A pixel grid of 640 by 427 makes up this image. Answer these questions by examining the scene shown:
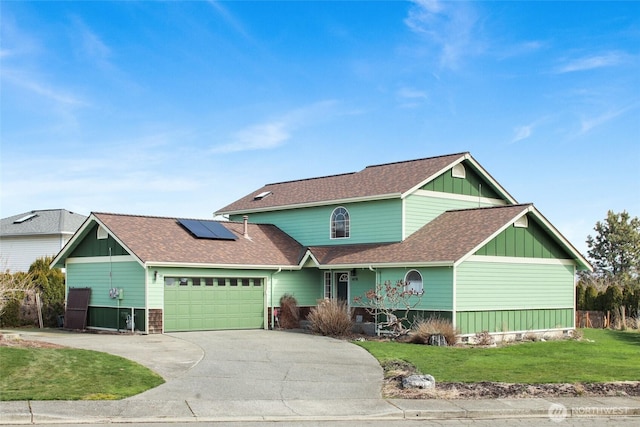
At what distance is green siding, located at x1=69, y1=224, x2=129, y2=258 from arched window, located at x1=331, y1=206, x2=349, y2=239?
9249 mm

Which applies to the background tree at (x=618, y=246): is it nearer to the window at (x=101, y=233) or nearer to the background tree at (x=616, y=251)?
the background tree at (x=616, y=251)

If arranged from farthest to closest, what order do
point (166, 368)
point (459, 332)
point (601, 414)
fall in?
point (459, 332)
point (166, 368)
point (601, 414)

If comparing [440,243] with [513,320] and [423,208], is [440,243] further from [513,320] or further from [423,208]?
[513,320]

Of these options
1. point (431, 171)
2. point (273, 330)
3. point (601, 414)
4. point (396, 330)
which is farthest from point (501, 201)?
point (601, 414)

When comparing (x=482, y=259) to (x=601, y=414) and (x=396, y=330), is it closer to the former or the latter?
(x=396, y=330)

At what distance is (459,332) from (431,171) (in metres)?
7.88

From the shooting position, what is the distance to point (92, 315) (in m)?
29.1

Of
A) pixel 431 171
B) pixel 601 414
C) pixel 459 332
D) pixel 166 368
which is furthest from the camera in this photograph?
pixel 431 171

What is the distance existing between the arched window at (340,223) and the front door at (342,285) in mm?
1727

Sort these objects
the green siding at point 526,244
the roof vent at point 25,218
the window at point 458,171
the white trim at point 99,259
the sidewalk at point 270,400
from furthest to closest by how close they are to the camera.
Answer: the roof vent at point 25,218 < the window at point 458,171 < the white trim at point 99,259 < the green siding at point 526,244 < the sidewalk at point 270,400

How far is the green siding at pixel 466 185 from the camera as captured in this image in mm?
30781

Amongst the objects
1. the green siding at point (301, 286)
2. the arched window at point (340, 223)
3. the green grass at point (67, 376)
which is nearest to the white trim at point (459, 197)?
the arched window at point (340, 223)

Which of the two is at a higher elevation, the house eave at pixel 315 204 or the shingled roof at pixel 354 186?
the shingled roof at pixel 354 186

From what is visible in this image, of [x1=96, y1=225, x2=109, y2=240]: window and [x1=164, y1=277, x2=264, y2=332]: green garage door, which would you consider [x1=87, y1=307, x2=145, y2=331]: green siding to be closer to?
[x1=164, y1=277, x2=264, y2=332]: green garage door
